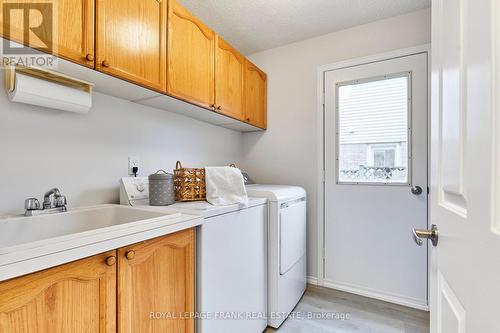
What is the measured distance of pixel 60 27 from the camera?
96 cm

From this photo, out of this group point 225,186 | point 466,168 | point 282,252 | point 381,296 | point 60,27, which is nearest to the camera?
→ point 466,168

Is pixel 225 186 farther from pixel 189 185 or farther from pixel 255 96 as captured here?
pixel 255 96

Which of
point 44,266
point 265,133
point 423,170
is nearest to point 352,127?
point 423,170

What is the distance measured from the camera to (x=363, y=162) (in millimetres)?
2180

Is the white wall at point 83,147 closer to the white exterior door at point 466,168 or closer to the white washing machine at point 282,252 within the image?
the white washing machine at point 282,252

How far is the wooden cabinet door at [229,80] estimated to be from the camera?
6.13 feet

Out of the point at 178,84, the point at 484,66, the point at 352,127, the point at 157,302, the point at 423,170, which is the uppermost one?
the point at 178,84

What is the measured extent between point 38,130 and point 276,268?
1.67 metres

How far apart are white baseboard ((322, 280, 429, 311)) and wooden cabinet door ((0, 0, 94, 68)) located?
255 cm

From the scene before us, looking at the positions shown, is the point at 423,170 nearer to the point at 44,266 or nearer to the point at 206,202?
the point at 206,202

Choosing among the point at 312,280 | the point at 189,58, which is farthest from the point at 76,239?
the point at 312,280

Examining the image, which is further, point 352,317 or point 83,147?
point 352,317

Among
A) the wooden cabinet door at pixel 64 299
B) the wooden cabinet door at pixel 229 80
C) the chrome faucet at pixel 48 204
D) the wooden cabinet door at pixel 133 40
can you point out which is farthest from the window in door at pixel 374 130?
the chrome faucet at pixel 48 204

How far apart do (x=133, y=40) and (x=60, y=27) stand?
327mm
